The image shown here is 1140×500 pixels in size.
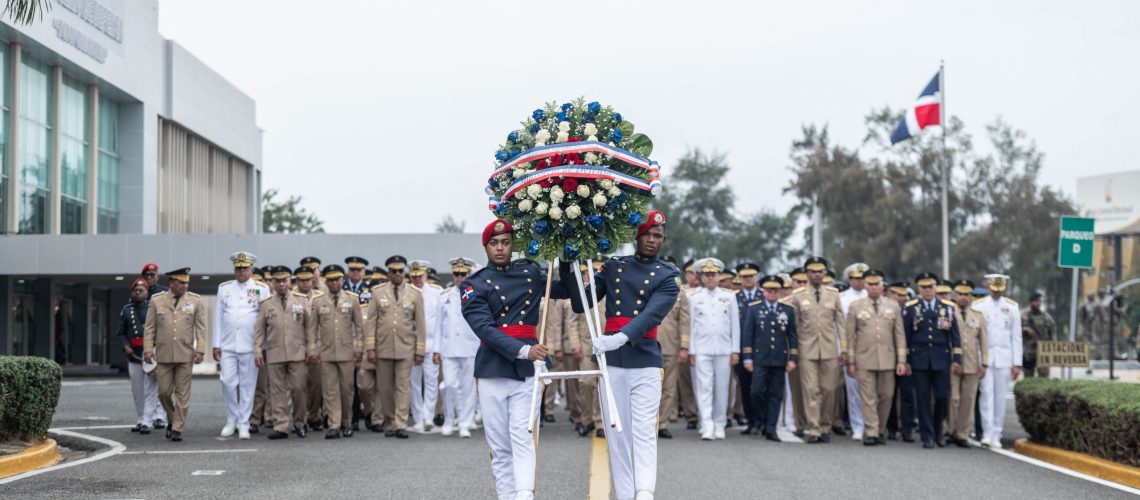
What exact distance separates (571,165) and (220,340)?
26.0 ft

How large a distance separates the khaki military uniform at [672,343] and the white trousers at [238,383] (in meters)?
4.81

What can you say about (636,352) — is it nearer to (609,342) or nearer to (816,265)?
(609,342)

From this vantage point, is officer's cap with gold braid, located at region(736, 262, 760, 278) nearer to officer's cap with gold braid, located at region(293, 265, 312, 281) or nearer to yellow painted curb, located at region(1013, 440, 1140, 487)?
yellow painted curb, located at region(1013, 440, 1140, 487)

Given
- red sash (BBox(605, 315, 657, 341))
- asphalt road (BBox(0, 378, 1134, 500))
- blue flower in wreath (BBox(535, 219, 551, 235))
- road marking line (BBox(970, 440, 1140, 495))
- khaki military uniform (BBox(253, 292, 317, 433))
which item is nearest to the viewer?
blue flower in wreath (BBox(535, 219, 551, 235))

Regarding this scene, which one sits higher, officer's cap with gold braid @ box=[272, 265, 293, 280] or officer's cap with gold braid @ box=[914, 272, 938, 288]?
officer's cap with gold braid @ box=[272, 265, 293, 280]

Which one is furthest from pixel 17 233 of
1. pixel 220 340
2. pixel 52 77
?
pixel 220 340

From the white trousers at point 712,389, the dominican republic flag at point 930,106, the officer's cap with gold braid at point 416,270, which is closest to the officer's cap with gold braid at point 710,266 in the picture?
the white trousers at point 712,389

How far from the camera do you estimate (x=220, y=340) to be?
14.2 metres

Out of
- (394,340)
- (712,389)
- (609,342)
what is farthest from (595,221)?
(712,389)

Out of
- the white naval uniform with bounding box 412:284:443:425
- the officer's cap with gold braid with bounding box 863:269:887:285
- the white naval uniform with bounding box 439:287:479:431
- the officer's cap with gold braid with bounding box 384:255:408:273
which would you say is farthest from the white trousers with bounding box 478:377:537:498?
the officer's cap with gold braid with bounding box 863:269:887:285

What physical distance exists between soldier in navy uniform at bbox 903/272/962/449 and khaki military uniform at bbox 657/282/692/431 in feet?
8.70

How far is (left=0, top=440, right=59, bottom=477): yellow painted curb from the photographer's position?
10.7 m

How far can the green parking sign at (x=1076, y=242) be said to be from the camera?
1488 centimetres

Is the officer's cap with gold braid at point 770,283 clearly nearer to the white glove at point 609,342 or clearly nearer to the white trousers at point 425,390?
the white trousers at point 425,390
